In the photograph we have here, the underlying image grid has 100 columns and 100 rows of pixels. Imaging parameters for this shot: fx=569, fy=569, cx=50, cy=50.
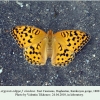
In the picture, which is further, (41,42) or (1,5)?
(1,5)

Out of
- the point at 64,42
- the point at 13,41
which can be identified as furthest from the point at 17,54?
the point at 64,42

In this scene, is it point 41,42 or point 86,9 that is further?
point 86,9

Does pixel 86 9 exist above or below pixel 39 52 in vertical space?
above

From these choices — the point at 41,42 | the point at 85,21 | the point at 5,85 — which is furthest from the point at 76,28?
the point at 5,85

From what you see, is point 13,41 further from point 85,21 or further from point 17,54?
point 85,21

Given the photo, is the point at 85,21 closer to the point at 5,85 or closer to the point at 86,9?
the point at 86,9
